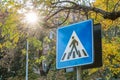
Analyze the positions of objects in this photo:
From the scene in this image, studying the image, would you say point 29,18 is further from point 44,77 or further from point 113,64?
point 44,77

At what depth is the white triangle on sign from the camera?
503 centimetres

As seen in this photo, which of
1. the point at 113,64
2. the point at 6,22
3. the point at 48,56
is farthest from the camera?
the point at 48,56

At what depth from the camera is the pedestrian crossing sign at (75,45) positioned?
497 centimetres

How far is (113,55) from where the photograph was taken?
1342 centimetres

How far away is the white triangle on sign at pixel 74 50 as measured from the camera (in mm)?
5027

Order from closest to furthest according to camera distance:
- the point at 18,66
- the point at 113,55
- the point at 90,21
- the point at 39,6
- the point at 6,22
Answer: the point at 90,21 < the point at 6,22 < the point at 39,6 < the point at 113,55 < the point at 18,66

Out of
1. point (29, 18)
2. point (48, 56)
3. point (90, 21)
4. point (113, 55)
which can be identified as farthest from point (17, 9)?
point (48, 56)

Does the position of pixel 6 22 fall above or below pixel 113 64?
above

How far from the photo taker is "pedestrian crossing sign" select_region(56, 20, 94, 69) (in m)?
4.97

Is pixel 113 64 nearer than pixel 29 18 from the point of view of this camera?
No

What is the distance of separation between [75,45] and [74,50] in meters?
0.07

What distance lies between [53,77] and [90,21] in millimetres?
26289

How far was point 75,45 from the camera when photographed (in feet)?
16.8

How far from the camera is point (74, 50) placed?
16.8 ft
